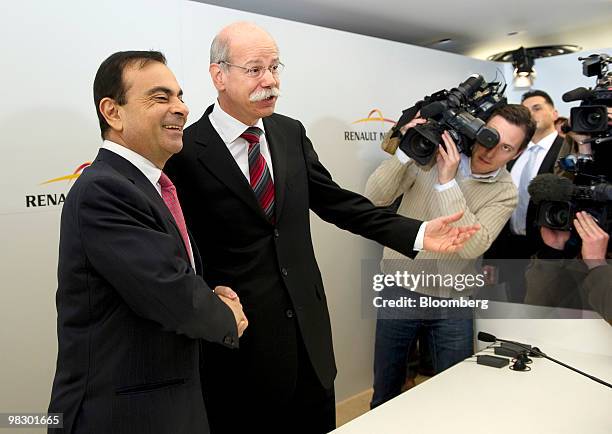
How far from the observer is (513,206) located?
2.52 m

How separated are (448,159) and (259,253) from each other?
1109 mm

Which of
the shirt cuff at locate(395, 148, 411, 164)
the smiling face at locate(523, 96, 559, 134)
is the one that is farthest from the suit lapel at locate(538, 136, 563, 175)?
the shirt cuff at locate(395, 148, 411, 164)

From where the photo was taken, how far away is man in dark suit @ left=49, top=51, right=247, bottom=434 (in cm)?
115

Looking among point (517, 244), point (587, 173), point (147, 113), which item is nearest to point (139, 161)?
point (147, 113)

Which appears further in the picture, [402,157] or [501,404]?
[402,157]

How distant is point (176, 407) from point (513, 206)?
6.05ft

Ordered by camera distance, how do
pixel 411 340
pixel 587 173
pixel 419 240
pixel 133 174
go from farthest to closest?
pixel 411 340 < pixel 587 173 < pixel 419 240 < pixel 133 174

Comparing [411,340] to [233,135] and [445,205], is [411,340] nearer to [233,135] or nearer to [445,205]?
[445,205]

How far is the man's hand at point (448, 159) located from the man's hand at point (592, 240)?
1.77ft

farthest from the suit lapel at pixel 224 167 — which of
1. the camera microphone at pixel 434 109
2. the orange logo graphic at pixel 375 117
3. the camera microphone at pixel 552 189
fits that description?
the orange logo graphic at pixel 375 117

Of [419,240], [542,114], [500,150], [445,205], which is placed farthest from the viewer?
[542,114]

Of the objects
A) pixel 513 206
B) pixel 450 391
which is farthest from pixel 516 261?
pixel 450 391

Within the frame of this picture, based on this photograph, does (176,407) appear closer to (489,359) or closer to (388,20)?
(489,359)

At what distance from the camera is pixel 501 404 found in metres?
1.63
